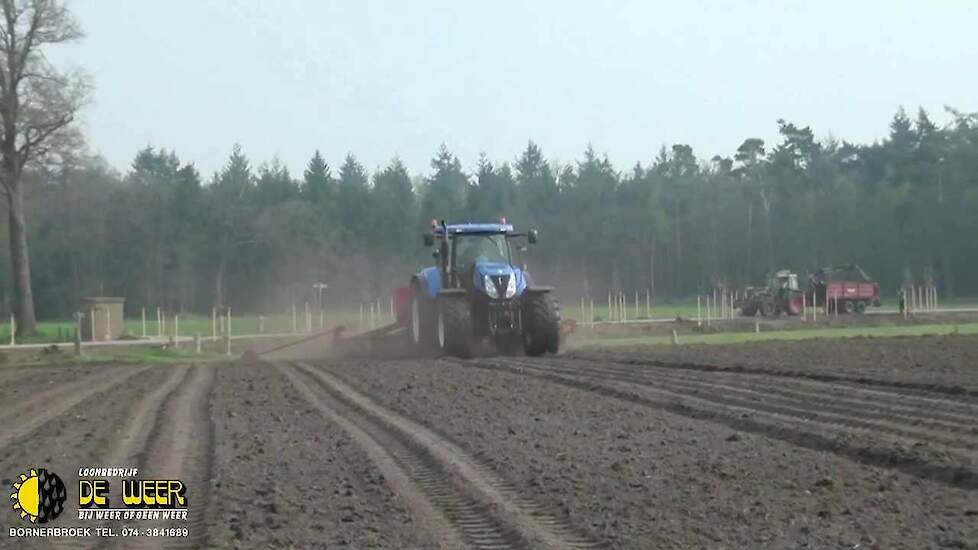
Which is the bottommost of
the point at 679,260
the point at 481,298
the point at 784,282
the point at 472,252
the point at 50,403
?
the point at 50,403

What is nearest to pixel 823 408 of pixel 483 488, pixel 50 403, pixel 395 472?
pixel 395 472

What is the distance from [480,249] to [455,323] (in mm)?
2152

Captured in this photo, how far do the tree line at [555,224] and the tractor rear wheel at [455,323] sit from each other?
129ft

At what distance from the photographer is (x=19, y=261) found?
3859cm

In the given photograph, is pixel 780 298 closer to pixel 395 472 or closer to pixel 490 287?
pixel 490 287

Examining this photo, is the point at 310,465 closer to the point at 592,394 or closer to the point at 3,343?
the point at 592,394

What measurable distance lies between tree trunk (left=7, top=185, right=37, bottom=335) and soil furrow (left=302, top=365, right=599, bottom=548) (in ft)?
87.5

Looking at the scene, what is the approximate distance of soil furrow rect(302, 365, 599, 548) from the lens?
25.1 ft

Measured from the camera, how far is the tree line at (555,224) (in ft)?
223

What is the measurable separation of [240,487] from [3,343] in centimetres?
3172

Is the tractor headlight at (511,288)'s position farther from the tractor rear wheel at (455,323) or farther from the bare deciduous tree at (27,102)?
the bare deciduous tree at (27,102)

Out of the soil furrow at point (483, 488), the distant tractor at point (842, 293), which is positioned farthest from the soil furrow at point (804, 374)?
the distant tractor at point (842, 293)

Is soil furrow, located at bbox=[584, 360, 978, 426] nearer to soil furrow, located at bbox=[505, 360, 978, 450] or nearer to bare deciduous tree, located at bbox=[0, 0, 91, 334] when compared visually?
soil furrow, located at bbox=[505, 360, 978, 450]

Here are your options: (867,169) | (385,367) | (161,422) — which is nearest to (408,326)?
(385,367)
